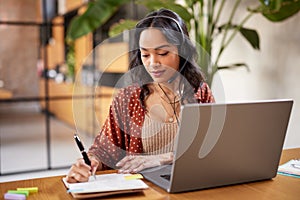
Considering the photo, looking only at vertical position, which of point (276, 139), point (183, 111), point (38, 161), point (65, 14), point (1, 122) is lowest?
point (38, 161)

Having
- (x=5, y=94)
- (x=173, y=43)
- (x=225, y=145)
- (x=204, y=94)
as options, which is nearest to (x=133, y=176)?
(x=225, y=145)

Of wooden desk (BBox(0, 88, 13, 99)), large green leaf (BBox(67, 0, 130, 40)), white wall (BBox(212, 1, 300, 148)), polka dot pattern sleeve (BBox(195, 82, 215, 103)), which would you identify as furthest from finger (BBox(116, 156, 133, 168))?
wooden desk (BBox(0, 88, 13, 99))

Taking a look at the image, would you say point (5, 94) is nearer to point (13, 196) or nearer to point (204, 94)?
point (204, 94)

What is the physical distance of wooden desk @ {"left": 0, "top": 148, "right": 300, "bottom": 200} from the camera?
3.89 feet

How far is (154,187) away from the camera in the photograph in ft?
4.12

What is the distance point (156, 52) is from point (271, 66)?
1910 mm

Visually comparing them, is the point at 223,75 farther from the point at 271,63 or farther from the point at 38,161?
the point at 38,161

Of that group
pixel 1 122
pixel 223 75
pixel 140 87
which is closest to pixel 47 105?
pixel 1 122

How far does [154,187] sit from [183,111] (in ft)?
1.02

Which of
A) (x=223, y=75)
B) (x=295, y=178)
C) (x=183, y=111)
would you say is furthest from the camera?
(x=223, y=75)

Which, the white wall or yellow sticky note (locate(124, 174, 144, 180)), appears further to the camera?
the white wall

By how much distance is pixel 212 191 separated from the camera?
4.03 ft

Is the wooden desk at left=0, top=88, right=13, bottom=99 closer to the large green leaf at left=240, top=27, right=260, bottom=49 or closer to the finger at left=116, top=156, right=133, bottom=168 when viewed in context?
the large green leaf at left=240, top=27, right=260, bottom=49

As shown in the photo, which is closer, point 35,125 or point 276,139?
point 276,139
